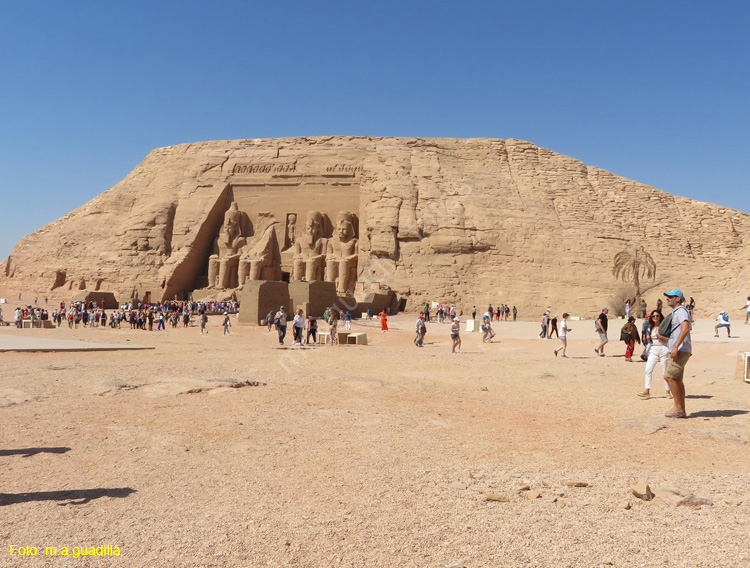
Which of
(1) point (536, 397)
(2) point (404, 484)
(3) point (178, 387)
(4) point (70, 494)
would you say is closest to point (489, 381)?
(1) point (536, 397)

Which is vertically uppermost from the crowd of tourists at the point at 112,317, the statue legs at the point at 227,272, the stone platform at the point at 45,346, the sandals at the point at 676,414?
the statue legs at the point at 227,272

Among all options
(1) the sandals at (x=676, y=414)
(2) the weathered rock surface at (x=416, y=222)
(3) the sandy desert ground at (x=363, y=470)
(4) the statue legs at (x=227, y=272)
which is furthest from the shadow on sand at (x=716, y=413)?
(4) the statue legs at (x=227, y=272)

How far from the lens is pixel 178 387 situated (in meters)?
7.39

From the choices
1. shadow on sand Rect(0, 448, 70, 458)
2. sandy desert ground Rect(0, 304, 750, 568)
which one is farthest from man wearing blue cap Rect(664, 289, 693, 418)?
shadow on sand Rect(0, 448, 70, 458)

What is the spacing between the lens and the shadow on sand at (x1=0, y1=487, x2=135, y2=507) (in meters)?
3.59

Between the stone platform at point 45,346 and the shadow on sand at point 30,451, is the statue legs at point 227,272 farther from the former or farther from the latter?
the shadow on sand at point 30,451

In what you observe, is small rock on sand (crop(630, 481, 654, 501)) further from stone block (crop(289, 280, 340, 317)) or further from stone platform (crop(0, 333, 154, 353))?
stone block (crop(289, 280, 340, 317))

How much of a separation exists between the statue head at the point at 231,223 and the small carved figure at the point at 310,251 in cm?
400

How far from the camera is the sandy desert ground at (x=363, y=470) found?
9.96ft

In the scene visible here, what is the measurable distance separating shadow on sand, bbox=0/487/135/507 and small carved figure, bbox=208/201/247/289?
31.1 m

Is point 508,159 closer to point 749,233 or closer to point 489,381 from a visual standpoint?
point 749,233

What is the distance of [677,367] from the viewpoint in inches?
242

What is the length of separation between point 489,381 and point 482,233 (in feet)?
77.8

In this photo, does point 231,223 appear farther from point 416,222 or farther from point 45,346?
point 45,346
